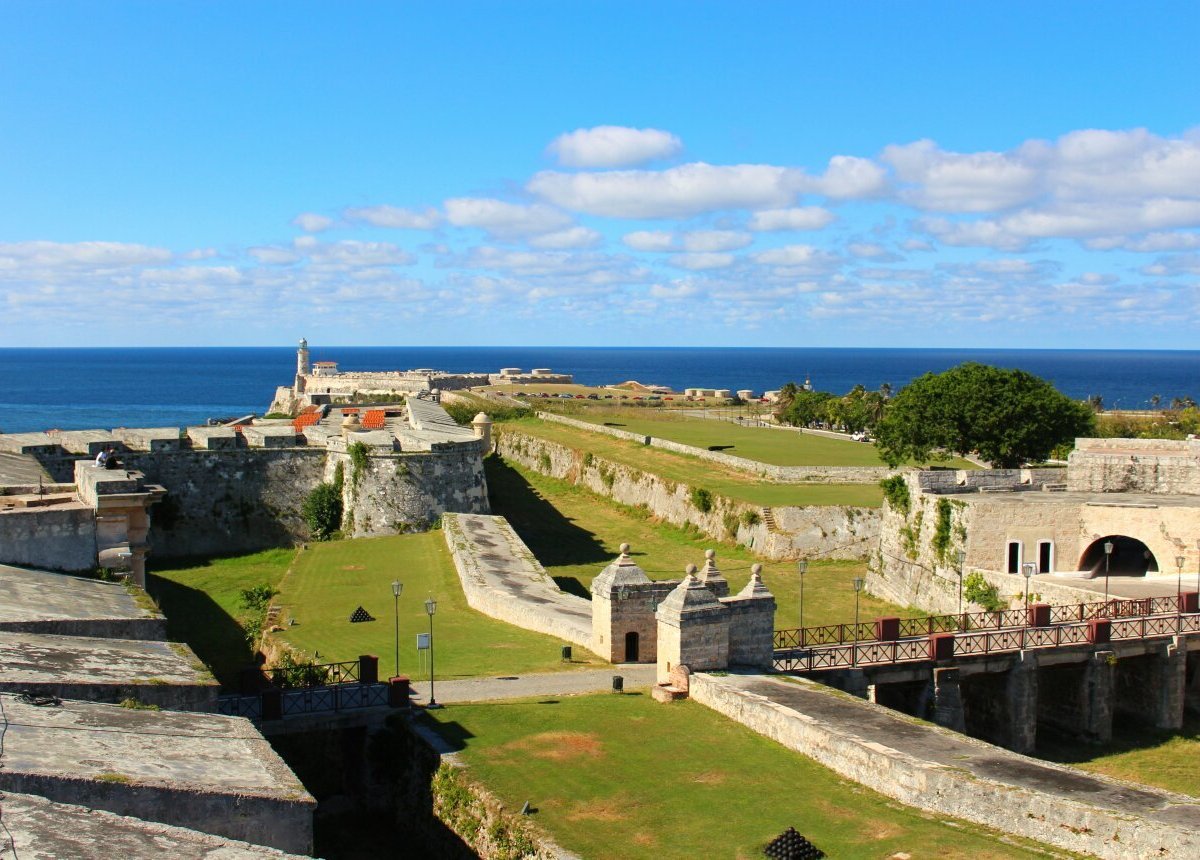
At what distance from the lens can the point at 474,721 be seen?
1961 cm

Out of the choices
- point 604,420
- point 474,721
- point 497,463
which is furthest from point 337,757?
point 604,420

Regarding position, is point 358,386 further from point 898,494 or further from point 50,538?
point 50,538

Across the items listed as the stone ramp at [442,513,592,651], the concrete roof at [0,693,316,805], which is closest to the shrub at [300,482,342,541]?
the stone ramp at [442,513,592,651]

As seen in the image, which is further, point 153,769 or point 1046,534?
point 1046,534

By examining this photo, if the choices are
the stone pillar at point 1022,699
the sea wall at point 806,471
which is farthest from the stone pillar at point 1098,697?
the sea wall at point 806,471

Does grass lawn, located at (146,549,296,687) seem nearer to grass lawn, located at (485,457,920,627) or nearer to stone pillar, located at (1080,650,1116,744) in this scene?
grass lawn, located at (485,457,920,627)

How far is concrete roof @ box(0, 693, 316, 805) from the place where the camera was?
397 inches

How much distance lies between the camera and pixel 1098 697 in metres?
25.2

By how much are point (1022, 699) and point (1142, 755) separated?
304cm

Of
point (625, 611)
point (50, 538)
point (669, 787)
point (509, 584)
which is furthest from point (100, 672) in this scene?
point (509, 584)

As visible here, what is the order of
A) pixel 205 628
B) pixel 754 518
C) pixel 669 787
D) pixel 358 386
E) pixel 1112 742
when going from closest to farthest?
pixel 669 787 → pixel 1112 742 → pixel 205 628 → pixel 754 518 → pixel 358 386

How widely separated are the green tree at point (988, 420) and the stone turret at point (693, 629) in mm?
27320

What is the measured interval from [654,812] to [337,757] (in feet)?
24.8

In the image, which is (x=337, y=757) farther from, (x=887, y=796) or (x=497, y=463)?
(x=497, y=463)
